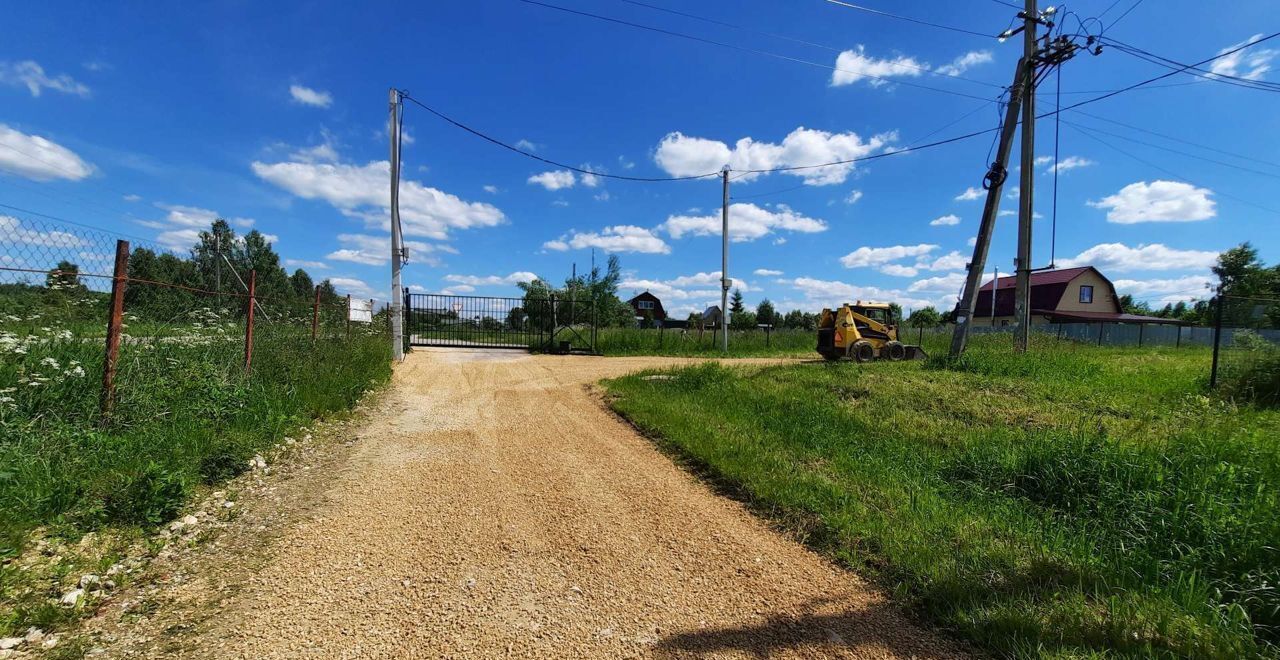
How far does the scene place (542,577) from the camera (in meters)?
2.99

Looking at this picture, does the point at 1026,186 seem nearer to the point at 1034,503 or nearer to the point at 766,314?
the point at 1034,503

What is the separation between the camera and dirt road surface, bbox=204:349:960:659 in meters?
2.41

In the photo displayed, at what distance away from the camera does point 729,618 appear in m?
2.65

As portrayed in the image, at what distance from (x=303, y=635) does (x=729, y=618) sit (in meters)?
2.05

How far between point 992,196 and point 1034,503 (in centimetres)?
1041

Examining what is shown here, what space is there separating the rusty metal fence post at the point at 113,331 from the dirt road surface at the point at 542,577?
190 cm

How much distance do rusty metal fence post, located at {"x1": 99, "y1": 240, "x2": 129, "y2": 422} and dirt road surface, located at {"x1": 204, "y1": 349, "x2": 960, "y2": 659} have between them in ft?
6.24

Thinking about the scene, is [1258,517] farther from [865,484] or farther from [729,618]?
[729,618]

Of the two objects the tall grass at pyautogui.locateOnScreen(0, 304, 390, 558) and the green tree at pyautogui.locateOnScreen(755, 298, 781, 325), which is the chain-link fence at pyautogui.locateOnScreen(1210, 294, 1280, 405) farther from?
the green tree at pyautogui.locateOnScreen(755, 298, 781, 325)

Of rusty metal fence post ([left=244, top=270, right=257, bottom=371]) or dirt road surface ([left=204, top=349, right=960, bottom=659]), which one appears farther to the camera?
rusty metal fence post ([left=244, top=270, right=257, bottom=371])

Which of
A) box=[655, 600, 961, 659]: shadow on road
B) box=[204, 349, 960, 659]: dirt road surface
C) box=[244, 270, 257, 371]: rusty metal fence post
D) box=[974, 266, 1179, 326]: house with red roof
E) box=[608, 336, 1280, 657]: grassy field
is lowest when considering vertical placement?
box=[655, 600, 961, 659]: shadow on road

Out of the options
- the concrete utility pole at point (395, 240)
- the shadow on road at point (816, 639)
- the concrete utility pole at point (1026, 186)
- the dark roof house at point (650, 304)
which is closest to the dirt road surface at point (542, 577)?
the shadow on road at point (816, 639)

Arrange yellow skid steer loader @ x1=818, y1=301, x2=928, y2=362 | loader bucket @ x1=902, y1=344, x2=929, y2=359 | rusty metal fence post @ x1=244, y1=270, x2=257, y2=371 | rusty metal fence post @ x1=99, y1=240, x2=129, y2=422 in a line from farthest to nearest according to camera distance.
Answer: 1. loader bucket @ x1=902, y1=344, x2=929, y2=359
2. yellow skid steer loader @ x1=818, y1=301, x2=928, y2=362
3. rusty metal fence post @ x1=244, y1=270, x2=257, y2=371
4. rusty metal fence post @ x1=99, y1=240, x2=129, y2=422

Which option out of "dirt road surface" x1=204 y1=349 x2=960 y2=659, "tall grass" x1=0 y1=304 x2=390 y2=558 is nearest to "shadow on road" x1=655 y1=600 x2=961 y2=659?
"dirt road surface" x1=204 y1=349 x2=960 y2=659
